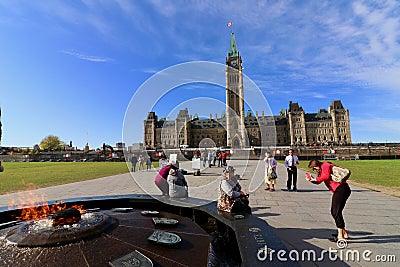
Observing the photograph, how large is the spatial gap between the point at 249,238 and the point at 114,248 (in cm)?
188

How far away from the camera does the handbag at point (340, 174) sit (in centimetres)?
457

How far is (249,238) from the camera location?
3283mm

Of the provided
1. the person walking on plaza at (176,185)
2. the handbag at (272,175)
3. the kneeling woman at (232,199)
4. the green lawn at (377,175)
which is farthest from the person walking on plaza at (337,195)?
the green lawn at (377,175)

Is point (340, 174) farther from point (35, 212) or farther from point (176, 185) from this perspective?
point (35, 212)

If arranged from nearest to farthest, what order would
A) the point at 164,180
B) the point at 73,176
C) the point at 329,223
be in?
the point at 329,223, the point at 164,180, the point at 73,176

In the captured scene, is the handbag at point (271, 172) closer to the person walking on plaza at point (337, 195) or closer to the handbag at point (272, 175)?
the handbag at point (272, 175)

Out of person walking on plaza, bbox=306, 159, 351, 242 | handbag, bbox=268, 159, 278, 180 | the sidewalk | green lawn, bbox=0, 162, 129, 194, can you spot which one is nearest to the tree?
green lawn, bbox=0, 162, 129, 194

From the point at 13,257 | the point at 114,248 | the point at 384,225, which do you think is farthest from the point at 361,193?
the point at 13,257

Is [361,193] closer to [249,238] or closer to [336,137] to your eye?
[249,238]

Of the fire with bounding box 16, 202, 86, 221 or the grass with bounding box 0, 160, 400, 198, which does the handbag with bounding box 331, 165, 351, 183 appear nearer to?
the fire with bounding box 16, 202, 86, 221

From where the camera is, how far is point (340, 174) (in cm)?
467

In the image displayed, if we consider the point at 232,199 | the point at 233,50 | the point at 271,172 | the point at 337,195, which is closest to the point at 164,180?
the point at 232,199

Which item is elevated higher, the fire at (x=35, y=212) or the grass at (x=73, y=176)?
the fire at (x=35, y=212)

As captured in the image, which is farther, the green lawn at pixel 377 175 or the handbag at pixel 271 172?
the green lawn at pixel 377 175
